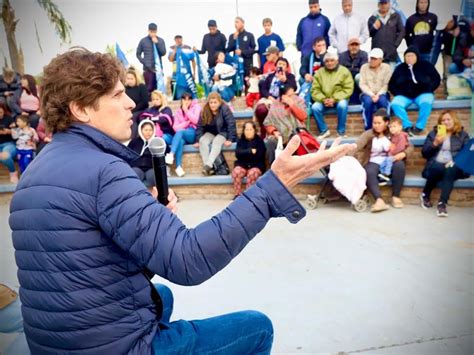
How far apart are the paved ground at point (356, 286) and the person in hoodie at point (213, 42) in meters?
4.22

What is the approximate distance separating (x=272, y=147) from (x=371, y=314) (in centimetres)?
300

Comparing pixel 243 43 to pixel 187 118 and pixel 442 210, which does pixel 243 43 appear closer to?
pixel 187 118

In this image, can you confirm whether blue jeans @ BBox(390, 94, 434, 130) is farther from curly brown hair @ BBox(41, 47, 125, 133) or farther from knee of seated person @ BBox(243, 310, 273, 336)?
curly brown hair @ BBox(41, 47, 125, 133)

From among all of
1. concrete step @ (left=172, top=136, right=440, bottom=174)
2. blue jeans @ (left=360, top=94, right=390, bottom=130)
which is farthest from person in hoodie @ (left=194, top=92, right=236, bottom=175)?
blue jeans @ (left=360, top=94, right=390, bottom=130)

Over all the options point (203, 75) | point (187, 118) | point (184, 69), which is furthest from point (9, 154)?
point (203, 75)

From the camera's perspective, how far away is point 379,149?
14.6 feet

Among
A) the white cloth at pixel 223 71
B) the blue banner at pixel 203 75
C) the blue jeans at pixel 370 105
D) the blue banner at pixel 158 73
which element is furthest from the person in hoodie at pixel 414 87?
the blue banner at pixel 158 73

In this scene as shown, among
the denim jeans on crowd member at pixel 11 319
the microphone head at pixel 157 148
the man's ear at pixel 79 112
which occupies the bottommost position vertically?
the denim jeans on crowd member at pixel 11 319

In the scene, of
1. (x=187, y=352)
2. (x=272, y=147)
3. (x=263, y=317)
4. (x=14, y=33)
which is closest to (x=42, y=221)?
(x=187, y=352)

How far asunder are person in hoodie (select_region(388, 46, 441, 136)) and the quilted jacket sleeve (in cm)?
468

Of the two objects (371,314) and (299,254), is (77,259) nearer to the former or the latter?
(371,314)

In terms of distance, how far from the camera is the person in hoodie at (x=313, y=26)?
6117mm

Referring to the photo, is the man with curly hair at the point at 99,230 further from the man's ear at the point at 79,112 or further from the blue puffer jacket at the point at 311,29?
the blue puffer jacket at the point at 311,29

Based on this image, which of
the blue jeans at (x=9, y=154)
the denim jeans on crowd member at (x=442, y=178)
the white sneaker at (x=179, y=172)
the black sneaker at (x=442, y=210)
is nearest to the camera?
the black sneaker at (x=442, y=210)
